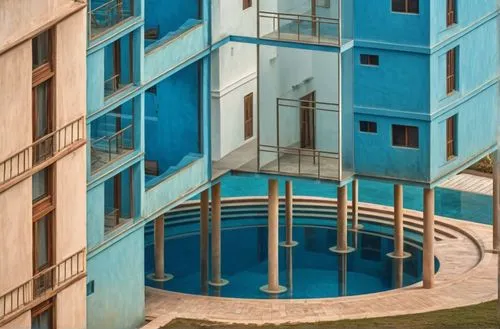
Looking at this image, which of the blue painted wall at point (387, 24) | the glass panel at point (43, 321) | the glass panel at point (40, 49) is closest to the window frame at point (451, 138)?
the blue painted wall at point (387, 24)

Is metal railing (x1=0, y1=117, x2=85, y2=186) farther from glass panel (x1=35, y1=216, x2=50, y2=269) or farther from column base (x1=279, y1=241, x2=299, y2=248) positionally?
column base (x1=279, y1=241, x2=299, y2=248)

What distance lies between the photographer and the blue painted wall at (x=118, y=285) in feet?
190

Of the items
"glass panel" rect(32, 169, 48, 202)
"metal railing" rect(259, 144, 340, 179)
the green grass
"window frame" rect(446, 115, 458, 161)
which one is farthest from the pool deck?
"glass panel" rect(32, 169, 48, 202)

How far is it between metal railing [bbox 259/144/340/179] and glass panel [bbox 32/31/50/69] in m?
12.0

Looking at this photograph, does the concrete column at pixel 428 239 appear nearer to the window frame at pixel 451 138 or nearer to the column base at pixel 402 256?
the window frame at pixel 451 138

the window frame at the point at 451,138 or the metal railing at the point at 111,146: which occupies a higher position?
the metal railing at the point at 111,146

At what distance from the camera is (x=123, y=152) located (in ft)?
193

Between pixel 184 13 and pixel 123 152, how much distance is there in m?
5.44

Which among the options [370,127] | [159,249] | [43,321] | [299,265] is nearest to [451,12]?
[370,127]

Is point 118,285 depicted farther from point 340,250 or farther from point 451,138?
point 340,250

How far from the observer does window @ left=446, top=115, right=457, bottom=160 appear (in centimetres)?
6453

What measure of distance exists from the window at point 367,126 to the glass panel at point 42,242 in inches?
502

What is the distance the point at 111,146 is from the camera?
5850 centimetres

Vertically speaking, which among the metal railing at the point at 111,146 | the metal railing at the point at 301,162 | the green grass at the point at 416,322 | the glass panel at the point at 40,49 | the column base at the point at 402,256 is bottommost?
→ the column base at the point at 402,256
